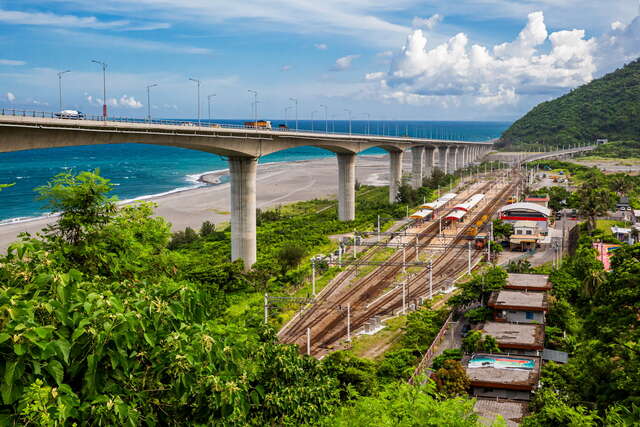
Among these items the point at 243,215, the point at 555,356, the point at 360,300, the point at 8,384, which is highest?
the point at 8,384

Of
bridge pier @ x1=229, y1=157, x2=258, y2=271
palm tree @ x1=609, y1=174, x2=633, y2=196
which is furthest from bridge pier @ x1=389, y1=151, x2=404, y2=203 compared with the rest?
bridge pier @ x1=229, y1=157, x2=258, y2=271

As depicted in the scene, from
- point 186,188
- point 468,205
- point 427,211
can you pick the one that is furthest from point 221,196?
point 468,205

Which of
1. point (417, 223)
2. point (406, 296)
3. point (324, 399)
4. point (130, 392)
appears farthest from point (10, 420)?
point (417, 223)

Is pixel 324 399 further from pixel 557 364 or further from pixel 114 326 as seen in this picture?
pixel 557 364

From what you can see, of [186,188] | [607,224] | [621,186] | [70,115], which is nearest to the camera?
[70,115]

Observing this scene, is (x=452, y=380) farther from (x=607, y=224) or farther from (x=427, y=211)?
(x=427, y=211)

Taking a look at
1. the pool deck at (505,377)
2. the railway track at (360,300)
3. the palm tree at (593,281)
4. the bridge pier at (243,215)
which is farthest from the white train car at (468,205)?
the pool deck at (505,377)
